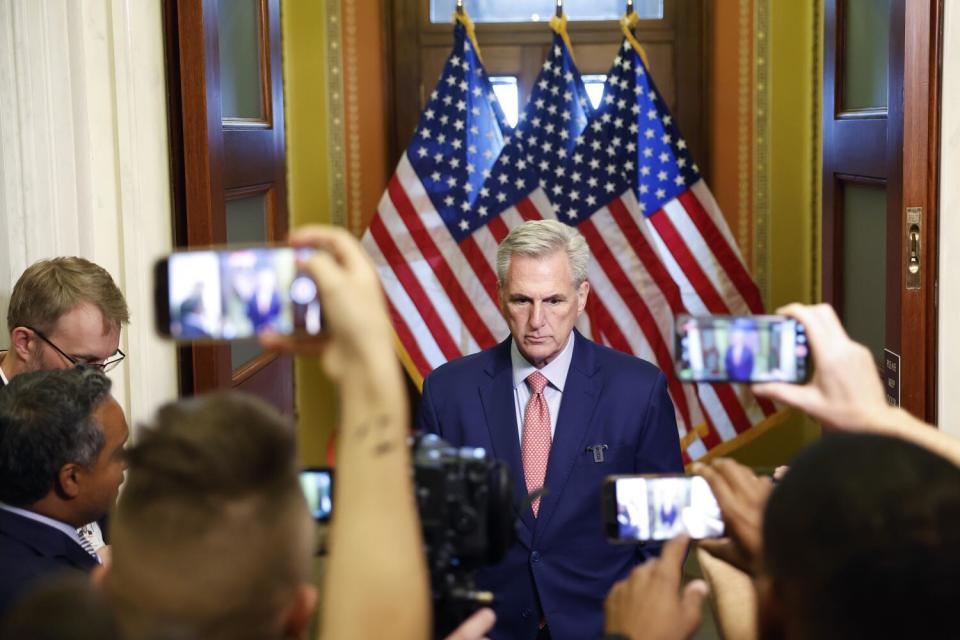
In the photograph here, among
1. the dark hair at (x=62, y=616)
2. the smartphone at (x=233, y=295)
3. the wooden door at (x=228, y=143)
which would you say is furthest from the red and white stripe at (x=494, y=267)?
the dark hair at (x=62, y=616)

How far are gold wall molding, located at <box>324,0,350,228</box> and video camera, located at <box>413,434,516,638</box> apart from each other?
4069 mm

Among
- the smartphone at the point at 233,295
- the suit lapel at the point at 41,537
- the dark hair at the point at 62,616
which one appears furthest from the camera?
the suit lapel at the point at 41,537

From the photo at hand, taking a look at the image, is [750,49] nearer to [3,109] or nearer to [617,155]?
[617,155]

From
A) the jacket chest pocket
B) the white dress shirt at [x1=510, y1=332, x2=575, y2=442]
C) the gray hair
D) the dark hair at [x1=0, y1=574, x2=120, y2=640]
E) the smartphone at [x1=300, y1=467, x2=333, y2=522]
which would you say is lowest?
the jacket chest pocket

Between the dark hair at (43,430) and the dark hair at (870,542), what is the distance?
54.1 inches

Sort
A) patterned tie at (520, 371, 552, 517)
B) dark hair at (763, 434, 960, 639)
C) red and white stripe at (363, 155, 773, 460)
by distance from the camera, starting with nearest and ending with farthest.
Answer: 1. dark hair at (763, 434, 960, 639)
2. patterned tie at (520, 371, 552, 517)
3. red and white stripe at (363, 155, 773, 460)

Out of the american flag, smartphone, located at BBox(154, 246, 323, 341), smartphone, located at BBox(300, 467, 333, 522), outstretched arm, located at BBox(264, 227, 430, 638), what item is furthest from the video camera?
the american flag

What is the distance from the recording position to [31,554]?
6.79ft

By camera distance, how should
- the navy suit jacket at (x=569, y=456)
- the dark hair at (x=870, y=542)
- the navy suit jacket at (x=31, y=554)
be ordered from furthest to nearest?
the navy suit jacket at (x=569, y=456) → the navy suit jacket at (x=31, y=554) → the dark hair at (x=870, y=542)

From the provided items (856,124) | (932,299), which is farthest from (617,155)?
(932,299)

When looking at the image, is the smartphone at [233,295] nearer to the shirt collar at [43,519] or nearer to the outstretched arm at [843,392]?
the outstretched arm at [843,392]

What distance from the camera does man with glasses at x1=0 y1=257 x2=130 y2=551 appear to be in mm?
2742

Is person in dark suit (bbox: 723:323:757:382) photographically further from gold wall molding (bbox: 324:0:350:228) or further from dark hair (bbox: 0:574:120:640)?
gold wall molding (bbox: 324:0:350:228)

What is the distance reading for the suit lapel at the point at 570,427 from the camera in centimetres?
274
